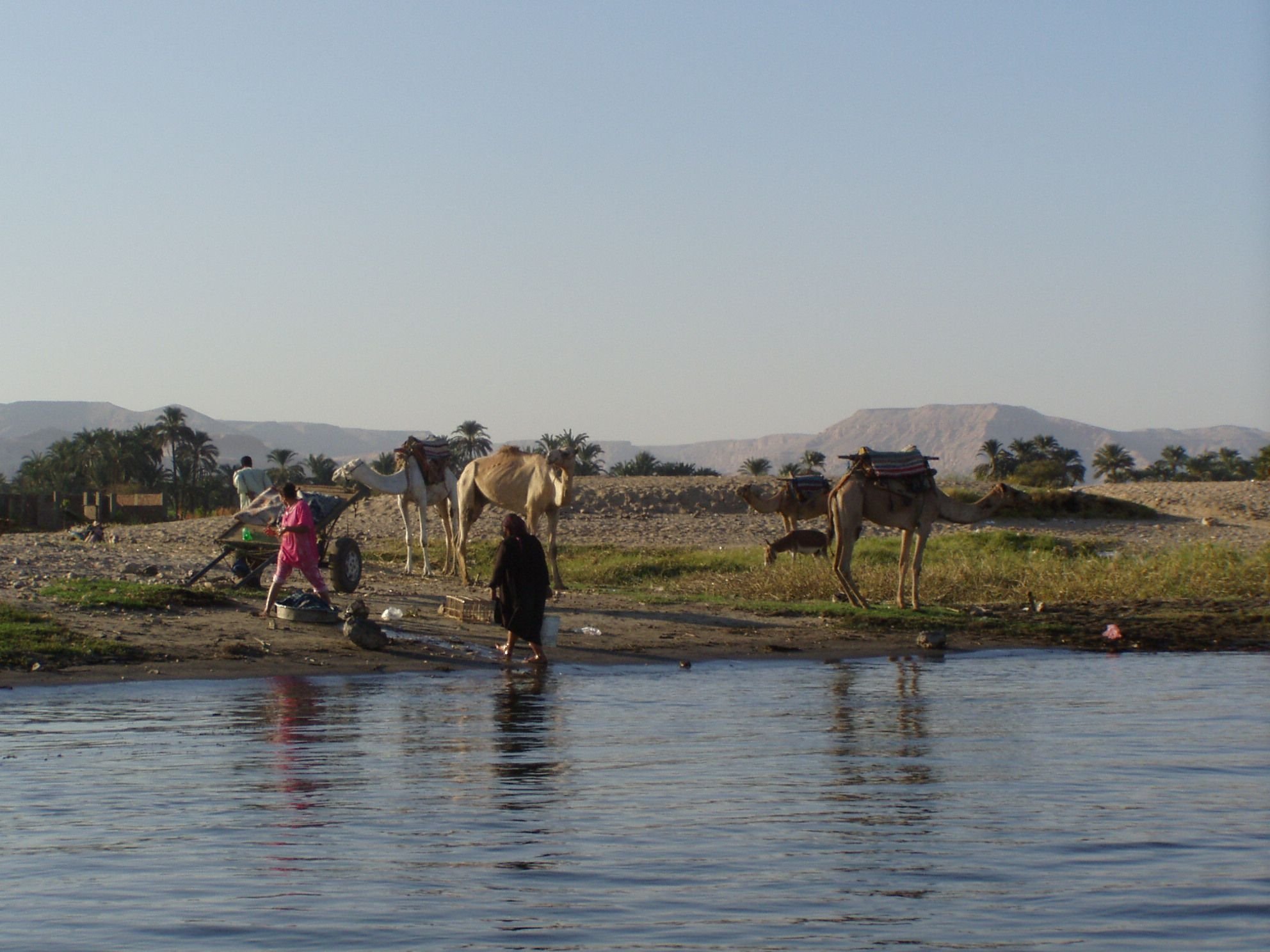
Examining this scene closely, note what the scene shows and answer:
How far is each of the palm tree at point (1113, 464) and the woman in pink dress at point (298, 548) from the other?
78.7 meters

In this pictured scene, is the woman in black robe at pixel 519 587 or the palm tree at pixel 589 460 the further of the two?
the palm tree at pixel 589 460

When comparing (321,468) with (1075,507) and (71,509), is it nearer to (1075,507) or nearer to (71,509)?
(71,509)

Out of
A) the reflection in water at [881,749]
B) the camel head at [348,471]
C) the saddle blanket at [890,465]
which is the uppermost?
the camel head at [348,471]

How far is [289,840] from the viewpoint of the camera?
296 inches

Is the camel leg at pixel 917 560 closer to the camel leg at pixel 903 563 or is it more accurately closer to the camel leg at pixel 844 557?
the camel leg at pixel 903 563

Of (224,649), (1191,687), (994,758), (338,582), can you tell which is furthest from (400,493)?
(994,758)

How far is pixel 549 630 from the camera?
53.6ft

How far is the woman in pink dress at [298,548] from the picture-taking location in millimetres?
17000

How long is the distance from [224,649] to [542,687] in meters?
3.47

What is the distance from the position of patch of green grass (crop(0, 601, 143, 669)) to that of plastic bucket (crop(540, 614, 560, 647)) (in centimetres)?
412

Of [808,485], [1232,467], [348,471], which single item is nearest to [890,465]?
[808,485]

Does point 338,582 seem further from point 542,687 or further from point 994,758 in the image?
point 994,758

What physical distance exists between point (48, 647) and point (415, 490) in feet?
42.4

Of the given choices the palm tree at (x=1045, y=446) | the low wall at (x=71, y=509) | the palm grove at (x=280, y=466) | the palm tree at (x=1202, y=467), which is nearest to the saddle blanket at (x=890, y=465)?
the low wall at (x=71, y=509)
